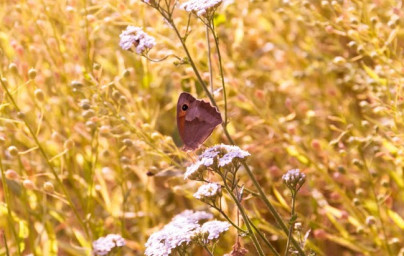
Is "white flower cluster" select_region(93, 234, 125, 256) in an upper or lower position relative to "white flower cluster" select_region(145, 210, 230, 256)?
lower

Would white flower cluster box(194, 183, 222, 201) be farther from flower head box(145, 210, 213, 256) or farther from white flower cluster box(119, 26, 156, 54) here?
white flower cluster box(119, 26, 156, 54)

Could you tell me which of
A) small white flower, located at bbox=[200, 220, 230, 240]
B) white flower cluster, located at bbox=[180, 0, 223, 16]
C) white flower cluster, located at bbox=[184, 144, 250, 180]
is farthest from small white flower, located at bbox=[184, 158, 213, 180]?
white flower cluster, located at bbox=[180, 0, 223, 16]

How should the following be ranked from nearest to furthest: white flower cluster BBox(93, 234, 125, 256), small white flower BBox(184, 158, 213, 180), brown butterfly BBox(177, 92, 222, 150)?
small white flower BBox(184, 158, 213, 180)
brown butterfly BBox(177, 92, 222, 150)
white flower cluster BBox(93, 234, 125, 256)

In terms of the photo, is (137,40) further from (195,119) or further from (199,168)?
(199,168)

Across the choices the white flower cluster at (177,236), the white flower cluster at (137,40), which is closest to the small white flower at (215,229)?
the white flower cluster at (177,236)

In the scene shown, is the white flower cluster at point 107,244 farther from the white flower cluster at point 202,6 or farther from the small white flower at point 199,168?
the white flower cluster at point 202,6

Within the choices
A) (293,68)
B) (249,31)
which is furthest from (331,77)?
(249,31)

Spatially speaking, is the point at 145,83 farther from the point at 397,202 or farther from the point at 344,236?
the point at 397,202
